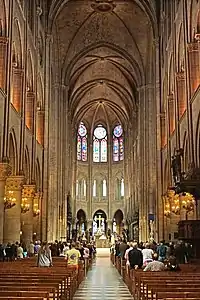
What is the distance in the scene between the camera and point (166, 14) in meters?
35.4

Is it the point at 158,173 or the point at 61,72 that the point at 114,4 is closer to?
the point at 61,72

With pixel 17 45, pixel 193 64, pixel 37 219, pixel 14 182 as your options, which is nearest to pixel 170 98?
pixel 193 64

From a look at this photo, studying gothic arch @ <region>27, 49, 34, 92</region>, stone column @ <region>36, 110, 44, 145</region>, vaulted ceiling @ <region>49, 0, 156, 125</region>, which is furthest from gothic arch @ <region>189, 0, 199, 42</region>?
vaulted ceiling @ <region>49, 0, 156, 125</region>

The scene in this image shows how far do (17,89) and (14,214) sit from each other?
7489 mm

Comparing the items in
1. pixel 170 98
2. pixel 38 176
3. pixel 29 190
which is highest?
pixel 170 98

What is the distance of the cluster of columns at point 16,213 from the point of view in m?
21.4

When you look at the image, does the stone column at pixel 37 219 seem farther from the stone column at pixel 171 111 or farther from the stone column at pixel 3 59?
the stone column at pixel 3 59

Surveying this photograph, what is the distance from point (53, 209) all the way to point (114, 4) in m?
19.7

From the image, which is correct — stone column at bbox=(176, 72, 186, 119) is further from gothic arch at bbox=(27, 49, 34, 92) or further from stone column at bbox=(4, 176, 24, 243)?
stone column at bbox=(4, 176, 24, 243)

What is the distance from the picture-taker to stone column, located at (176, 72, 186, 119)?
28922 mm

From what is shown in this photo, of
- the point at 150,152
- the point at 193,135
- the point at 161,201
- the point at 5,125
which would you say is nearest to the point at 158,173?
the point at 161,201

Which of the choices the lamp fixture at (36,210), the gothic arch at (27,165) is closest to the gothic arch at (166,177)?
the lamp fixture at (36,210)

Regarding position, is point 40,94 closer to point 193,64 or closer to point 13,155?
point 13,155

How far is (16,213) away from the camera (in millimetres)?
26297
